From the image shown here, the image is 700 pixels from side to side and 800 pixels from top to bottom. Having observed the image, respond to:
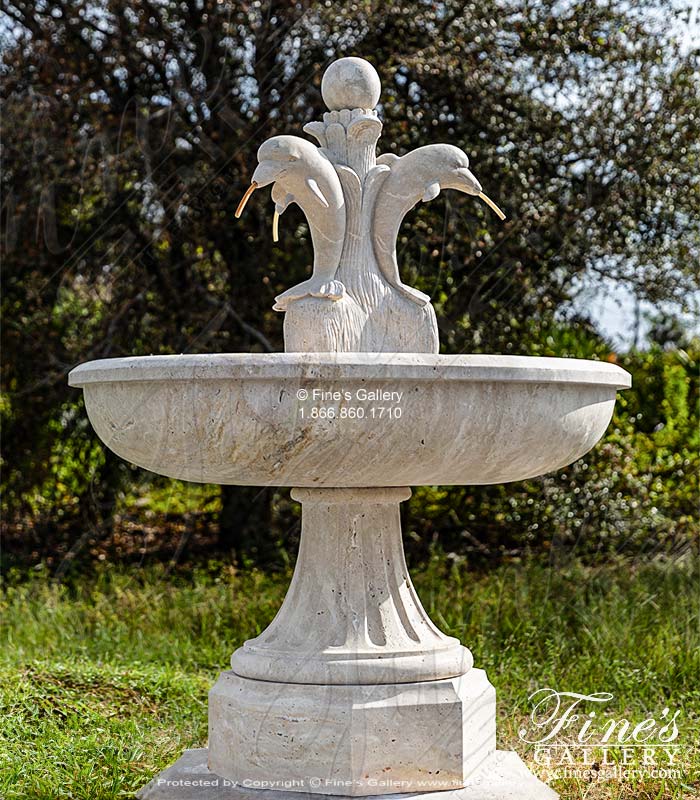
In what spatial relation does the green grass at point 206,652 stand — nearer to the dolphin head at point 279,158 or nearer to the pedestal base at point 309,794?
the pedestal base at point 309,794

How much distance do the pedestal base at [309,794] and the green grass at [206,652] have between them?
0.18 meters

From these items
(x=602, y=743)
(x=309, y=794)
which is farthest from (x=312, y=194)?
(x=602, y=743)

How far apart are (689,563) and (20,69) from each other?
15.2ft

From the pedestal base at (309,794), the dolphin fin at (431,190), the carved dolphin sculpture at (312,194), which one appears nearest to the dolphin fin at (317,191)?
the carved dolphin sculpture at (312,194)

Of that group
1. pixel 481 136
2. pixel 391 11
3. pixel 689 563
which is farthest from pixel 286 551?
pixel 391 11

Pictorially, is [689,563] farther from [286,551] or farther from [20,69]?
[20,69]

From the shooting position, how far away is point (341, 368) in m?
2.38

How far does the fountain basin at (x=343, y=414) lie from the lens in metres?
2.41

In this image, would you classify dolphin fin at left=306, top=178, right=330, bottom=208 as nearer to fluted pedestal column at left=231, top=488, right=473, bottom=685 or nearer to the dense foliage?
fluted pedestal column at left=231, top=488, right=473, bottom=685

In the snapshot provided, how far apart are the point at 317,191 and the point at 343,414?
2.90 feet

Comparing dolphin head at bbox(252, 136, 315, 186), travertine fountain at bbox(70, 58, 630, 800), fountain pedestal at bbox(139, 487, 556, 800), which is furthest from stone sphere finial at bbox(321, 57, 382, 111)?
fountain pedestal at bbox(139, 487, 556, 800)

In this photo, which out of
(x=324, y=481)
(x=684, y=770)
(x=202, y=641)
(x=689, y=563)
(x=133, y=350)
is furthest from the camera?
(x=133, y=350)

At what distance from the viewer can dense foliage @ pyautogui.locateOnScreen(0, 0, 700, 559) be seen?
5.72m

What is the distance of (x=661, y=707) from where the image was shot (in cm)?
391
